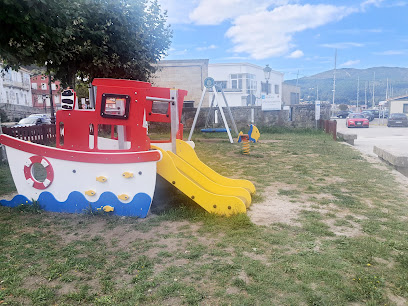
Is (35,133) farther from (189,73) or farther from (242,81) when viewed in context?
(242,81)

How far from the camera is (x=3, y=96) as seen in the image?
5059 centimetres

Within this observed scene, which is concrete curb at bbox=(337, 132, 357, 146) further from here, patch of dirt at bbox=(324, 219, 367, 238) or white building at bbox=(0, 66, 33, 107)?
white building at bbox=(0, 66, 33, 107)

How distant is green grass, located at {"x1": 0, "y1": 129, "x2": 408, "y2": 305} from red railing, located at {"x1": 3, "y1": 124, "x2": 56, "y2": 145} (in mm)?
8623

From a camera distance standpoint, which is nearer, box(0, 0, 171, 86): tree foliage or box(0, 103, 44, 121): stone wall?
box(0, 0, 171, 86): tree foliage

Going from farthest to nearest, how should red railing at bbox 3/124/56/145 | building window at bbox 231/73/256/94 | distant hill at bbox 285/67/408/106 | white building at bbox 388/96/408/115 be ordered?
distant hill at bbox 285/67/408/106 < white building at bbox 388/96/408/115 < building window at bbox 231/73/256/94 < red railing at bbox 3/124/56/145

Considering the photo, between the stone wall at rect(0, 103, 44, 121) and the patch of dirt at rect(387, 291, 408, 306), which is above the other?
the stone wall at rect(0, 103, 44, 121)

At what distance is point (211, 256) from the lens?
3.64m

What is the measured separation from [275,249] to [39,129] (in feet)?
43.5

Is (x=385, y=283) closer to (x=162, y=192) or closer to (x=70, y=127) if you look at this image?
(x=162, y=192)

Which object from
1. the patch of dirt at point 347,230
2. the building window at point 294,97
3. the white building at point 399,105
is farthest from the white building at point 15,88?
the white building at point 399,105

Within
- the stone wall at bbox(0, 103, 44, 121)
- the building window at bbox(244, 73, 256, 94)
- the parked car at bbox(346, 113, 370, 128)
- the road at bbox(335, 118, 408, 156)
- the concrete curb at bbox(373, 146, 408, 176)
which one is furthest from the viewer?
the building window at bbox(244, 73, 256, 94)

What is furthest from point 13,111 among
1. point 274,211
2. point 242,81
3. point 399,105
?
point 399,105

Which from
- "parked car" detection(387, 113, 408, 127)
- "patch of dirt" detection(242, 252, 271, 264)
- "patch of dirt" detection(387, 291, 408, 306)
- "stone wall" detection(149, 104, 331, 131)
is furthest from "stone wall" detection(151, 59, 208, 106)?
"patch of dirt" detection(387, 291, 408, 306)

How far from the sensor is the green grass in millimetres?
2893
